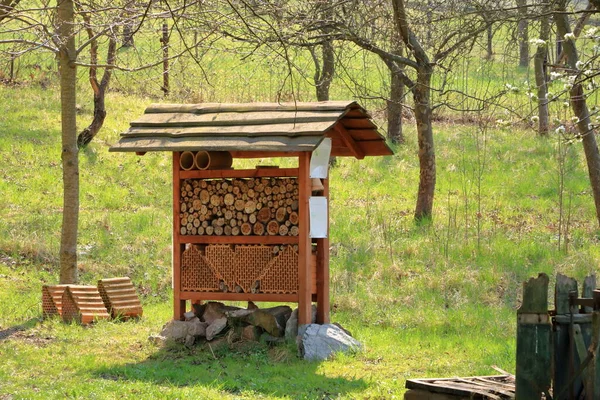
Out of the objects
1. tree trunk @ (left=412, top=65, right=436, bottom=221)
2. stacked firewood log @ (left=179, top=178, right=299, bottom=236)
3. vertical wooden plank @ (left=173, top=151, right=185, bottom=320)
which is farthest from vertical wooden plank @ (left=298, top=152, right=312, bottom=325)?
tree trunk @ (left=412, top=65, right=436, bottom=221)

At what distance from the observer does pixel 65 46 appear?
13.1 meters

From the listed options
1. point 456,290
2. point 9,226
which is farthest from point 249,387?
point 9,226

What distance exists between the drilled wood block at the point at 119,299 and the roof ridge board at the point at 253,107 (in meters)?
2.80

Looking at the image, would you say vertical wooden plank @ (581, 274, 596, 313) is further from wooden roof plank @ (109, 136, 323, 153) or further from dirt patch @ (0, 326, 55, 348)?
dirt patch @ (0, 326, 55, 348)

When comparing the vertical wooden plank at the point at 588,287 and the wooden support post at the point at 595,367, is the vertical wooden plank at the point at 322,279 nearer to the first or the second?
the vertical wooden plank at the point at 588,287

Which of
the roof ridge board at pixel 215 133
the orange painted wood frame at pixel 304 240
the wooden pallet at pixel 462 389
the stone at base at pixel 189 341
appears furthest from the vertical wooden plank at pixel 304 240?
the wooden pallet at pixel 462 389

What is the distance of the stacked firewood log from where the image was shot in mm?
11172

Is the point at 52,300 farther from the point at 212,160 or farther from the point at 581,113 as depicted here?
the point at 581,113

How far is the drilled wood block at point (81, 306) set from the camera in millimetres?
12414

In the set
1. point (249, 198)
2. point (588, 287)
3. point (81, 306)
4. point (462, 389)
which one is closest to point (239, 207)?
point (249, 198)

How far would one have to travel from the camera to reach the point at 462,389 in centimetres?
678

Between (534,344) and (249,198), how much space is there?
5786 millimetres

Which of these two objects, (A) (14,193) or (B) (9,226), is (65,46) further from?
(A) (14,193)

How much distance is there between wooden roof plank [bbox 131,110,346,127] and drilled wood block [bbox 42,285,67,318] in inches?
108
